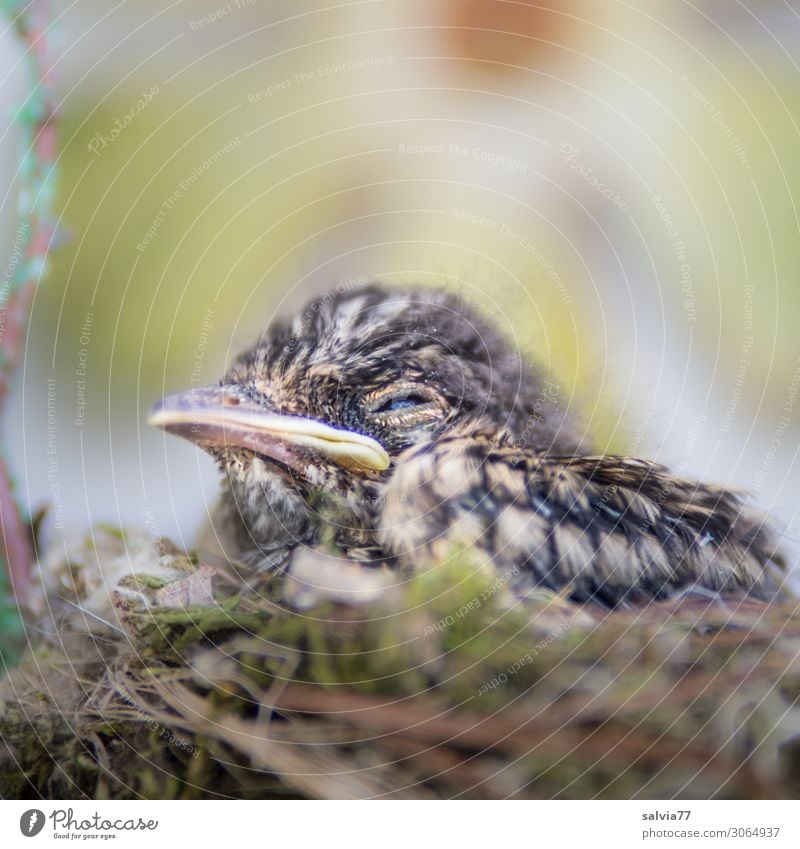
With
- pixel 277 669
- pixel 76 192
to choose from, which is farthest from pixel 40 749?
pixel 76 192

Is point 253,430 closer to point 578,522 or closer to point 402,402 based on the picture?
point 402,402

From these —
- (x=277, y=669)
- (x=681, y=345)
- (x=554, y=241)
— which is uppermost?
(x=554, y=241)
